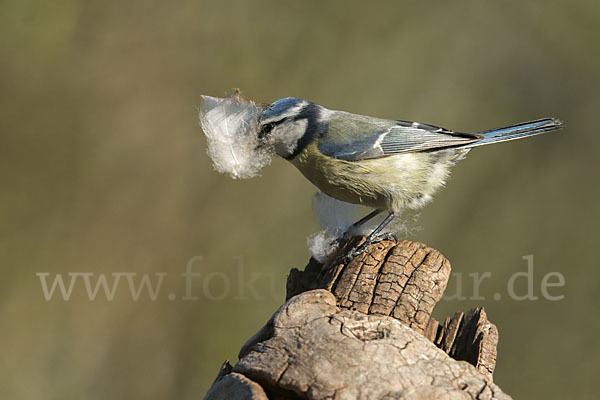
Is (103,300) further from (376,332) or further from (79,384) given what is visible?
(376,332)

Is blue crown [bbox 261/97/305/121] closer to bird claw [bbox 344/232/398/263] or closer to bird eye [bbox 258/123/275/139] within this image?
bird eye [bbox 258/123/275/139]

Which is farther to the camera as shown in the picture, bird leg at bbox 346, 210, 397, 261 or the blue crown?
the blue crown

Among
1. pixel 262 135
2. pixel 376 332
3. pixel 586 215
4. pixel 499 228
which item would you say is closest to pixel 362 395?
pixel 376 332

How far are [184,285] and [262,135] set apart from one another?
1469 mm

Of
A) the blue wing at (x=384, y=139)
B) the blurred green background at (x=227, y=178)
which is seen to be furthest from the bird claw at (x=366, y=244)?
the blurred green background at (x=227, y=178)

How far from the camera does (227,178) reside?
365cm

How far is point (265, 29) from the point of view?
380 centimetres

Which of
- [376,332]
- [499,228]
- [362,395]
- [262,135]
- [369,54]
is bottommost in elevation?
[362,395]

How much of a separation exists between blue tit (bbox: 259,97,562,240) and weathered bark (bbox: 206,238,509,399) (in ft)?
1.11

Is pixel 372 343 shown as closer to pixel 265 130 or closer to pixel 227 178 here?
pixel 265 130

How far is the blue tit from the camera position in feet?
8.06

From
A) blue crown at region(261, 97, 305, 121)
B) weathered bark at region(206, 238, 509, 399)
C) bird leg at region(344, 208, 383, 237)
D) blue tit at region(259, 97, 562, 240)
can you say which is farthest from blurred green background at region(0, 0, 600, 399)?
weathered bark at region(206, 238, 509, 399)

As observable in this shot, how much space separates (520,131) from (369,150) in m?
0.66

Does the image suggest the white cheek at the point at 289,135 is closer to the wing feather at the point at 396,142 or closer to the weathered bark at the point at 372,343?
the wing feather at the point at 396,142
